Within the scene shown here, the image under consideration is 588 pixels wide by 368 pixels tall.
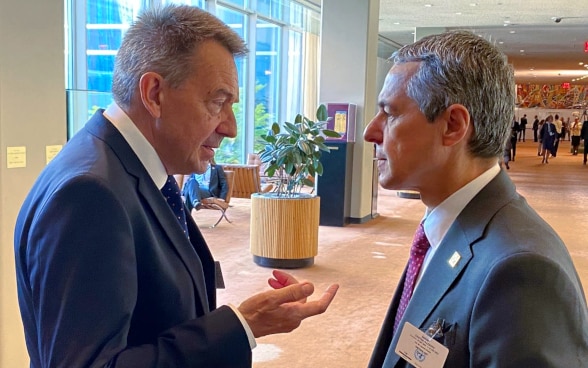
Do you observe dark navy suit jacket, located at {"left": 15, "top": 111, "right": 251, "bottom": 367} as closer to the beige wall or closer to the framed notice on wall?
the beige wall

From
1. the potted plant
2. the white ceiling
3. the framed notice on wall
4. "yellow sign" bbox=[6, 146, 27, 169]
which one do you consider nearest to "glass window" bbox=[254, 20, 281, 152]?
the white ceiling

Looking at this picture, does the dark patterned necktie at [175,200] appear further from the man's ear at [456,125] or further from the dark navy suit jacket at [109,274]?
the man's ear at [456,125]

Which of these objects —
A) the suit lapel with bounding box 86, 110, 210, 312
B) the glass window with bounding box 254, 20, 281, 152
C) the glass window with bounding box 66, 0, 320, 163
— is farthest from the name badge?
the glass window with bounding box 254, 20, 281, 152

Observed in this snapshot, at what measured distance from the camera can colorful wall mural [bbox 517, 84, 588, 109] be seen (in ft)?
137

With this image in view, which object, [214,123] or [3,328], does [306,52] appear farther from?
[214,123]

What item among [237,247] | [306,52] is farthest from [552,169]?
[237,247]

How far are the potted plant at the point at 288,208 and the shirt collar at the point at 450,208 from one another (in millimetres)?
4978

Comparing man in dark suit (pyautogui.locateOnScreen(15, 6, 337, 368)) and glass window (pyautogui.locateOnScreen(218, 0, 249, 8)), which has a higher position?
glass window (pyautogui.locateOnScreen(218, 0, 249, 8))

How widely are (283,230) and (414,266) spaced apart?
4967mm

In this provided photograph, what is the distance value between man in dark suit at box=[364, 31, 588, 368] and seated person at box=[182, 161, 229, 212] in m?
7.36

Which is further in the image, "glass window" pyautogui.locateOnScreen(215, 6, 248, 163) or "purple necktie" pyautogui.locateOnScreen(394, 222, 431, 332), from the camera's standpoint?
"glass window" pyautogui.locateOnScreen(215, 6, 248, 163)

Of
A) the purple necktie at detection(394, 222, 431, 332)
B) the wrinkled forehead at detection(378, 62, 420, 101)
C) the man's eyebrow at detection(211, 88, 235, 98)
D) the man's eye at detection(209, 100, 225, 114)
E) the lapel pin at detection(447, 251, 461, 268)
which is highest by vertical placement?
the wrinkled forehead at detection(378, 62, 420, 101)

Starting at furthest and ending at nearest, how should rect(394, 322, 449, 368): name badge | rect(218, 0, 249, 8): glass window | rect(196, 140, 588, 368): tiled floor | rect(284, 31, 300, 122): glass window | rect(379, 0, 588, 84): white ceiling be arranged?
1. rect(284, 31, 300, 122): glass window
2. rect(218, 0, 249, 8): glass window
3. rect(379, 0, 588, 84): white ceiling
4. rect(196, 140, 588, 368): tiled floor
5. rect(394, 322, 449, 368): name badge

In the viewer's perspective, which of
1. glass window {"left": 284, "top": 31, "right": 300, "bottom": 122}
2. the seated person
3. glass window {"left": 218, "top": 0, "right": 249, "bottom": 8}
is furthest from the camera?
glass window {"left": 284, "top": 31, "right": 300, "bottom": 122}
